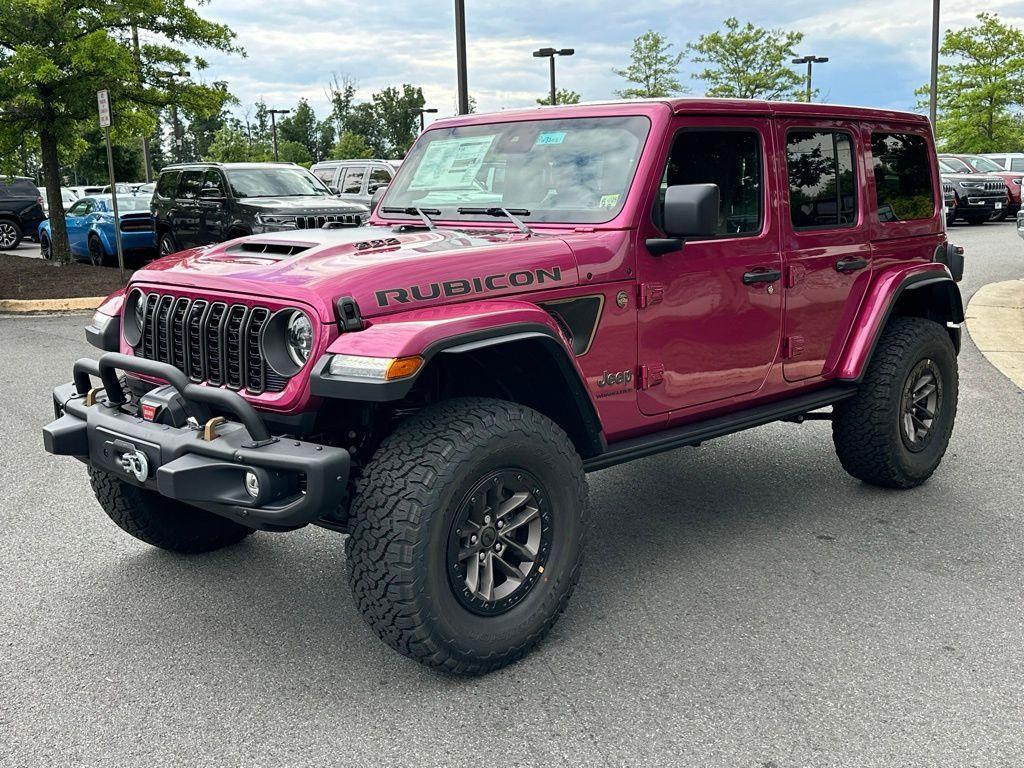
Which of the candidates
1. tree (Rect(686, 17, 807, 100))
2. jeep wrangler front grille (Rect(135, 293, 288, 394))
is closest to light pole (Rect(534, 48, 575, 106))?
tree (Rect(686, 17, 807, 100))

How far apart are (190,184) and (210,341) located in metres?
13.4

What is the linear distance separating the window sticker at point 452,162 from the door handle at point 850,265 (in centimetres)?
175

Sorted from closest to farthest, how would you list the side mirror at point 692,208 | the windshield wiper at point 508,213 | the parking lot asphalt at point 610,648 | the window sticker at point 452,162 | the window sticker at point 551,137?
the parking lot asphalt at point 610,648 → the side mirror at point 692,208 → the windshield wiper at point 508,213 → the window sticker at point 551,137 → the window sticker at point 452,162

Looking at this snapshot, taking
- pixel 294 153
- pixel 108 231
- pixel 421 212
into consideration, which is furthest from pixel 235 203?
pixel 294 153

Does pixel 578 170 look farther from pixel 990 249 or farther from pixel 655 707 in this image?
pixel 990 249

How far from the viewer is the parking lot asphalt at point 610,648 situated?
3.01 m

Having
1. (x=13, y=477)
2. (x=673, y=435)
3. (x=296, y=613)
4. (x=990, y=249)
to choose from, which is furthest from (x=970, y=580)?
(x=990, y=249)

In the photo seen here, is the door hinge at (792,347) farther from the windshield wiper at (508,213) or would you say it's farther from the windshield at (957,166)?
the windshield at (957,166)

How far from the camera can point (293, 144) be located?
74.6 metres

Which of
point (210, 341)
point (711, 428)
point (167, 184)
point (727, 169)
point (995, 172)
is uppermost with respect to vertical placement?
point (167, 184)

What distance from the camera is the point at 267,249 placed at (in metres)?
3.90

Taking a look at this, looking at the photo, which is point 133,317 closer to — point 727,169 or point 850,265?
point 727,169

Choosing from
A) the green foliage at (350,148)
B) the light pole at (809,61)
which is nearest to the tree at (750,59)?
the light pole at (809,61)

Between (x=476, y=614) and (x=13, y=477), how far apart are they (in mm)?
3523
